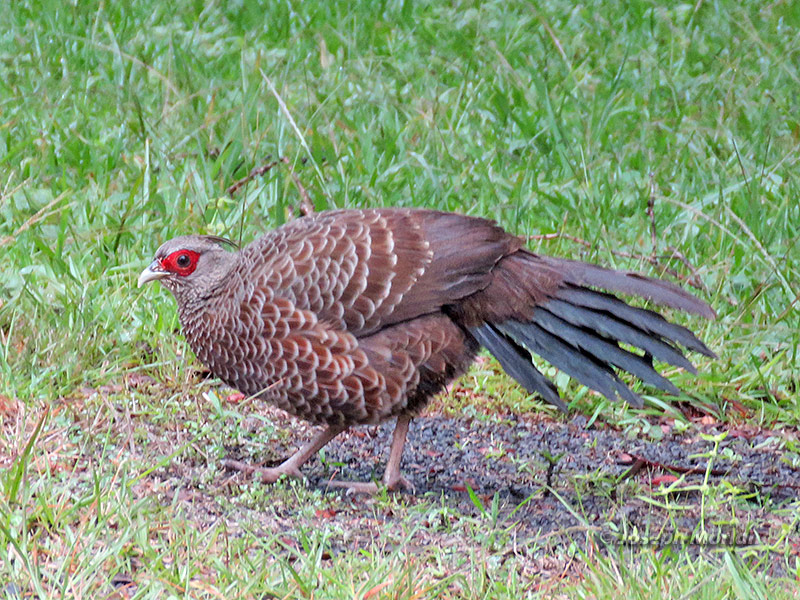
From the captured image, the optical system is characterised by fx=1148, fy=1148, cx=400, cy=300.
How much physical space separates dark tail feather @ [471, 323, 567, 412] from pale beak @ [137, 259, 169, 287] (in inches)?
49.0

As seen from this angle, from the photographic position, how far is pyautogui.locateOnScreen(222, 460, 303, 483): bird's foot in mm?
4234

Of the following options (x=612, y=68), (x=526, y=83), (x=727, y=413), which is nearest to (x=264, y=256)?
(x=727, y=413)

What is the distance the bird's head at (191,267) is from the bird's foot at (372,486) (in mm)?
898

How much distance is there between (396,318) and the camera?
4.21m

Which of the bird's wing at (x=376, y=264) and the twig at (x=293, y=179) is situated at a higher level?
the bird's wing at (x=376, y=264)

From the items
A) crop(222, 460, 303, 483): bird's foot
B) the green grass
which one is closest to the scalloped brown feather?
crop(222, 460, 303, 483): bird's foot

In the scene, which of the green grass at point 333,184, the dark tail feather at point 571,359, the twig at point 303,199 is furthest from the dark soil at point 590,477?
the twig at point 303,199

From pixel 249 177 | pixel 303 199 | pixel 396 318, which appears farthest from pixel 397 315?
pixel 249 177

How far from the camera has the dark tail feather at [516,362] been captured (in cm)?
428

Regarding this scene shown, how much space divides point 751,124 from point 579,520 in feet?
14.9

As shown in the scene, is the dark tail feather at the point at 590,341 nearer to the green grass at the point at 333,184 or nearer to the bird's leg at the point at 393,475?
the bird's leg at the point at 393,475

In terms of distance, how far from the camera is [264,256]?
437 centimetres

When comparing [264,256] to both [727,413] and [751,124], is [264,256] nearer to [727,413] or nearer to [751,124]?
[727,413]

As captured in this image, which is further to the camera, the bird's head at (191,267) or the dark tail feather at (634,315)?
the bird's head at (191,267)
